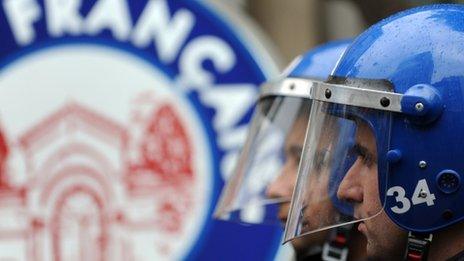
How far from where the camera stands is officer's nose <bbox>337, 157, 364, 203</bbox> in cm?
228

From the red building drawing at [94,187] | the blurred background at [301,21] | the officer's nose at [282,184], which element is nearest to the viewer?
the officer's nose at [282,184]

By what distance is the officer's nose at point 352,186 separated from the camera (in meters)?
2.28

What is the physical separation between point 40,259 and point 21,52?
0.67 m

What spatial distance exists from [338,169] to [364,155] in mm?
73

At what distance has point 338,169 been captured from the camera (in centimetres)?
232

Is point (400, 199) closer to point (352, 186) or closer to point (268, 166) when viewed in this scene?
point (352, 186)

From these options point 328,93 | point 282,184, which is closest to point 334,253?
point 282,184

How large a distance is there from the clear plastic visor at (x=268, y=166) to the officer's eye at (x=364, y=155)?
816 mm

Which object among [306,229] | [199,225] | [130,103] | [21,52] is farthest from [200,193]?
[306,229]

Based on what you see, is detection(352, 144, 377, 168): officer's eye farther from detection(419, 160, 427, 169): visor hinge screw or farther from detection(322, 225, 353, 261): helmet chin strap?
detection(322, 225, 353, 261): helmet chin strap

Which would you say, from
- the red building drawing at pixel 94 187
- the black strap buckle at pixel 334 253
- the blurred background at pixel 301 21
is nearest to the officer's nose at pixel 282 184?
the black strap buckle at pixel 334 253

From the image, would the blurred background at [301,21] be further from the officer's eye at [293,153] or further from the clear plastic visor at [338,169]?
the clear plastic visor at [338,169]

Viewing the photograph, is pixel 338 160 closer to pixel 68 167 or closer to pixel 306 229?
pixel 306 229

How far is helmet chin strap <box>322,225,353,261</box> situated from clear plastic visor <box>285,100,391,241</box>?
2.22 feet
